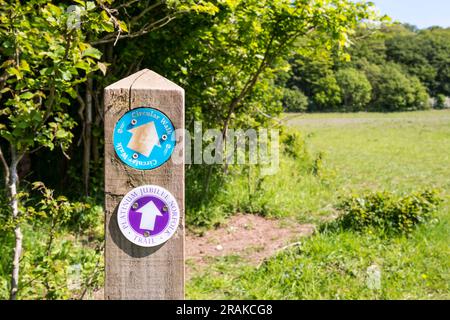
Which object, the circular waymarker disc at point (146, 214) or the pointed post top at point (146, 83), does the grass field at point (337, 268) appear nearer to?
the circular waymarker disc at point (146, 214)

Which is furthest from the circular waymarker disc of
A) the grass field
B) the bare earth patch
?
the bare earth patch

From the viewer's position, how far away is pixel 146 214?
1.60m

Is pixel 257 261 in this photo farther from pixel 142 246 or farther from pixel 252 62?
pixel 142 246

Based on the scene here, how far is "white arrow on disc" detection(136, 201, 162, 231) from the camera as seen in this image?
1596 millimetres

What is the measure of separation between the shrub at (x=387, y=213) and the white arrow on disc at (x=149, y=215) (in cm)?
386

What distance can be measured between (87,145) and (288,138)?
530 centimetres

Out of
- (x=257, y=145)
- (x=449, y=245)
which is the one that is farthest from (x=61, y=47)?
(x=257, y=145)

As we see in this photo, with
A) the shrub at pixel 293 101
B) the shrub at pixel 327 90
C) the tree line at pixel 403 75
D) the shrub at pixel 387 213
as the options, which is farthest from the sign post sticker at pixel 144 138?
the tree line at pixel 403 75

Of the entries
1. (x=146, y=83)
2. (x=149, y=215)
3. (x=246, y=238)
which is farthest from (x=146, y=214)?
(x=246, y=238)

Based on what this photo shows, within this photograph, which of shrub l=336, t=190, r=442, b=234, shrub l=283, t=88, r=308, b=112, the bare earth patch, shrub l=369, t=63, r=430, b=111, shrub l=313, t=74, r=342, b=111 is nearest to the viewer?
the bare earth patch

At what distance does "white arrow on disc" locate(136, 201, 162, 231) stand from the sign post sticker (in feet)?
0.43

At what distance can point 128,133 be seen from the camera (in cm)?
158

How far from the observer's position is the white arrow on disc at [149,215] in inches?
62.8

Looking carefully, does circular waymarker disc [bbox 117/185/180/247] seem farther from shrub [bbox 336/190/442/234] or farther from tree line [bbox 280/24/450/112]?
tree line [bbox 280/24/450/112]
